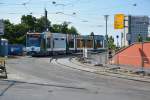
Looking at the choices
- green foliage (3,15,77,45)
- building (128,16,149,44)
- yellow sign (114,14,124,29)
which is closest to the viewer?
yellow sign (114,14,124,29)

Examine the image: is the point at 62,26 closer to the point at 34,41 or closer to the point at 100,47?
the point at 100,47

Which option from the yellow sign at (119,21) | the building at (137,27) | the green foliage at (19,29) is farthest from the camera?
the green foliage at (19,29)

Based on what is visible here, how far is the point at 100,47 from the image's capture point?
7531cm

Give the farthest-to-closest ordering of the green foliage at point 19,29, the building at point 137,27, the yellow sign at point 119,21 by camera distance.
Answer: the green foliage at point 19,29, the building at point 137,27, the yellow sign at point 119,21

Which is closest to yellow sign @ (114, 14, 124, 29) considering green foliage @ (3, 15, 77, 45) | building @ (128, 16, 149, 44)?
building @ (128, 16, 149, 44)

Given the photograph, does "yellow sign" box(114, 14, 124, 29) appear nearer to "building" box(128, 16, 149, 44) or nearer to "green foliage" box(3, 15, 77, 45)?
"building" box(128, 16, 149, 44)

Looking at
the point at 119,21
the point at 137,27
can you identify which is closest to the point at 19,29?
the point at 137,27

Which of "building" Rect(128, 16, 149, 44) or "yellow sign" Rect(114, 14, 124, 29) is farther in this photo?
"building" Rect(128, 16, 149, 44)

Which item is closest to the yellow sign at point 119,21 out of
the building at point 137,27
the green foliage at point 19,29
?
the building at point 137,27

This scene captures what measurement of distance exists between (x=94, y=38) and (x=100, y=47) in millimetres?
3936

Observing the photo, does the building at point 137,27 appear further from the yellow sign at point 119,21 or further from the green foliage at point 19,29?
the green foliage at point 19,29

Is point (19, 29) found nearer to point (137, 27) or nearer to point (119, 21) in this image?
point (137, 27)

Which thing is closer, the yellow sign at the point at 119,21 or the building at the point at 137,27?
the yellow sign at the point at 119,21

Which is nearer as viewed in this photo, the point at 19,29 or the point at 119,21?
the point at 119,21
